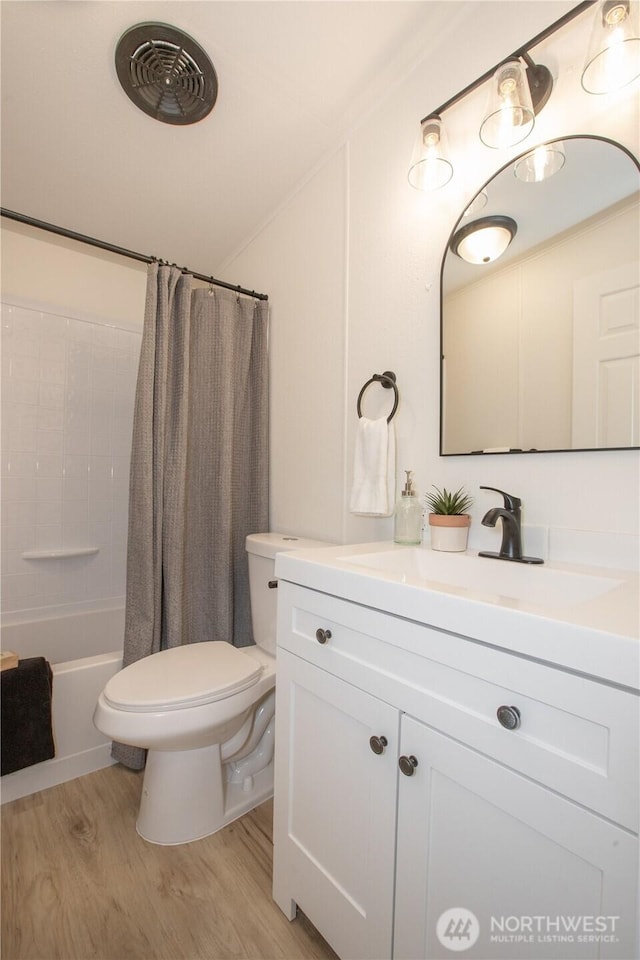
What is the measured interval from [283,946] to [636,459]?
132cm

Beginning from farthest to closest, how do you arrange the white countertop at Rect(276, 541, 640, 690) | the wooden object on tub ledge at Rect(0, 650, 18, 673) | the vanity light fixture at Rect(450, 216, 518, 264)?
A: the wooden object on tub ledge at Rect(0, 650, 18, 673)
the vanity light fixture at Rect(450, 216, 518, 264)
the white countertop at Rect(276, 541, 640, 690)

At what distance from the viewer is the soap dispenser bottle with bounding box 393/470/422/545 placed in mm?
1198

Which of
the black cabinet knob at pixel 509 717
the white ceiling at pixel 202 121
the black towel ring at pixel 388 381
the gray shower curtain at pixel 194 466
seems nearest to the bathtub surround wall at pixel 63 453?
the white ceiling at pixel 202 121

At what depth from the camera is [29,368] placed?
210cm

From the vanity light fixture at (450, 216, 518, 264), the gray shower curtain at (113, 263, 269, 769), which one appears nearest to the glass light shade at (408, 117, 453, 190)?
the vanity light fixture at (450, 216, 518, 264)

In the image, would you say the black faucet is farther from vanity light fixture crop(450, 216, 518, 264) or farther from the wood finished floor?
the wood finished floor

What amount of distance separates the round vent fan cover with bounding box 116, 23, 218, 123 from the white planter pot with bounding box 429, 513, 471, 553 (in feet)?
4.95

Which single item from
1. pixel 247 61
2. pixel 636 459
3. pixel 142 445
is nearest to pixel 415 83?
pixel 247 61

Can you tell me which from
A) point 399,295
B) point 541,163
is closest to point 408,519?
point 399,295

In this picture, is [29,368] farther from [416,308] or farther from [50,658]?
[416,308]

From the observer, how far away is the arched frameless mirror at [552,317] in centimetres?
88

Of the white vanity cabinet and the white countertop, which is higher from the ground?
the white countertop

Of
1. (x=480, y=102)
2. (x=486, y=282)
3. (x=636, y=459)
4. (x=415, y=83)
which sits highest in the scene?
(x=415, y=83)

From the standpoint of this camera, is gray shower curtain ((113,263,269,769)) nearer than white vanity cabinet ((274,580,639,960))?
No
